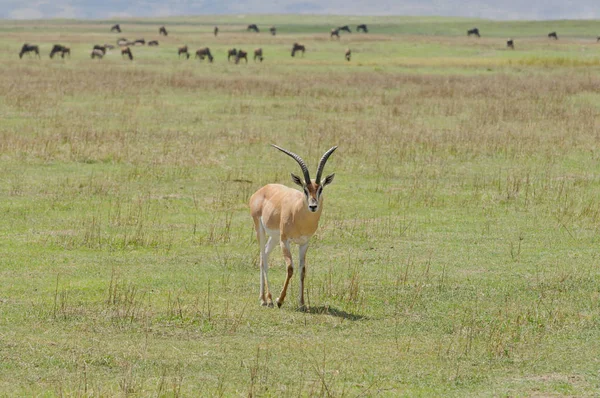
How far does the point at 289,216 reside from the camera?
11.8 m

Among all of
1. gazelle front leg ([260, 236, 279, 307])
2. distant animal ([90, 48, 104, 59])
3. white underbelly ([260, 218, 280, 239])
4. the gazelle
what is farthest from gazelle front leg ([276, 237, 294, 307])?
distant animal ([90, 48, 104, 59])

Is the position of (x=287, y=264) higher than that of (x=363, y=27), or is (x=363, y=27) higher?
(x=363, y=27)

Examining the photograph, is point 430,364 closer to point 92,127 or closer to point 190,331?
point 190,331

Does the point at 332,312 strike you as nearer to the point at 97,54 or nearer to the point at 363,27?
the point at 97,54

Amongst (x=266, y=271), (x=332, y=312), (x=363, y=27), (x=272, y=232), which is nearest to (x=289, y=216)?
(x=272, y=232)

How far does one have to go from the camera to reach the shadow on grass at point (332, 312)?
11.7m

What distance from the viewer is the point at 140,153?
24.0 metres

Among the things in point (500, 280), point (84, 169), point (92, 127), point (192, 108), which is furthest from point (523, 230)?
point (192, 108)

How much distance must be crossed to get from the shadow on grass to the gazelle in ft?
0.46

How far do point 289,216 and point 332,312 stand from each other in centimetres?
130

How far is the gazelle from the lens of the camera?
37.8ft

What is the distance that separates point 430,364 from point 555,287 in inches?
144

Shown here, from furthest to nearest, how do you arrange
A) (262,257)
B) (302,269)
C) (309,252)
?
1. (309,252)
2. (262,257)
3. (302,269)

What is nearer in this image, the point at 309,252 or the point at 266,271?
the point at 266,271
